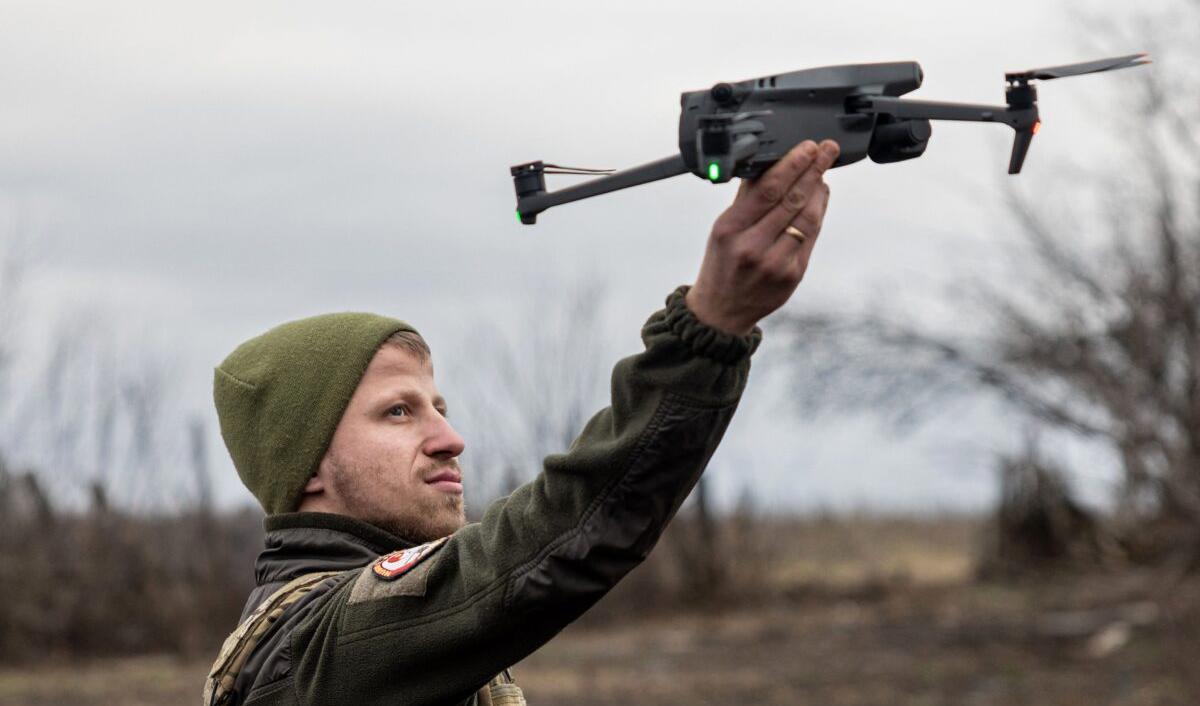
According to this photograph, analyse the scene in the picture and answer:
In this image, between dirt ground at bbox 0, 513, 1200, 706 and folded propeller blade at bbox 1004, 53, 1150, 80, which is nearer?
folded propeller blade at bbox 1004, 53, 1150, 80

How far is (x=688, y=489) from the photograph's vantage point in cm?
215

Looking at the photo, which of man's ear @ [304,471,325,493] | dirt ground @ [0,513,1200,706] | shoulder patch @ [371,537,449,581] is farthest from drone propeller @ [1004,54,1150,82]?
dirt ground @ [0,513,1200,706]

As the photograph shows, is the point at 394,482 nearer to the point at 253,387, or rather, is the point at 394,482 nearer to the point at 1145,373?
the point at 253,387

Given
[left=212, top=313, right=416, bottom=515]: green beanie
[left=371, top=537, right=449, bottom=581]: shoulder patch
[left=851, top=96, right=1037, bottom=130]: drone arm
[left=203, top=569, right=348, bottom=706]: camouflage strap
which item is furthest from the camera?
[left=212, top=313, right=416, bottom=515]: green beanie

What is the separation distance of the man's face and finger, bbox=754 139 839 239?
952 millimetres

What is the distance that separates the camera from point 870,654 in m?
15.2

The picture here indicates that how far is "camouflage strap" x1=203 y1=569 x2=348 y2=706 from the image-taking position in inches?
102

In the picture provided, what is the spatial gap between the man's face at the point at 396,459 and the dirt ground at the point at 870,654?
407 inches

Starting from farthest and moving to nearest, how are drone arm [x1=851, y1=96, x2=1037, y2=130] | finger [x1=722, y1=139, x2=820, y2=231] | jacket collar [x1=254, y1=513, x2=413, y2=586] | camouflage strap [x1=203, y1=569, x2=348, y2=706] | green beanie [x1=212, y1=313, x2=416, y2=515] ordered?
1. green beanie [x1=212, y1=313, x2=416, y2=515]
2. jacket collar [x1=254, y1=513, x2=413, y2=586]
3. camouflage strap [x1=203, y1=569, x2=348, y2=706]
4. drone arm [x1=851, y1=96, x2=1037, y2=130]
5. finger [x1=722, y1=139, x2=820, y2=231]

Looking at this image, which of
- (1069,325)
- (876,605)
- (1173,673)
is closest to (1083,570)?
(876,605)

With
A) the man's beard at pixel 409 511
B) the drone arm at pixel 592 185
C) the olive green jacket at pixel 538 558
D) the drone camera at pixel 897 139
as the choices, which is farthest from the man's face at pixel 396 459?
the drone camera at pixel 897 139

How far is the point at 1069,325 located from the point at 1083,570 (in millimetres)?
4253

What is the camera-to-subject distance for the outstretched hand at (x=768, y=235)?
1.96 meters

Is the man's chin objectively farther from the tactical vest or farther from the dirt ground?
the dirt ground
